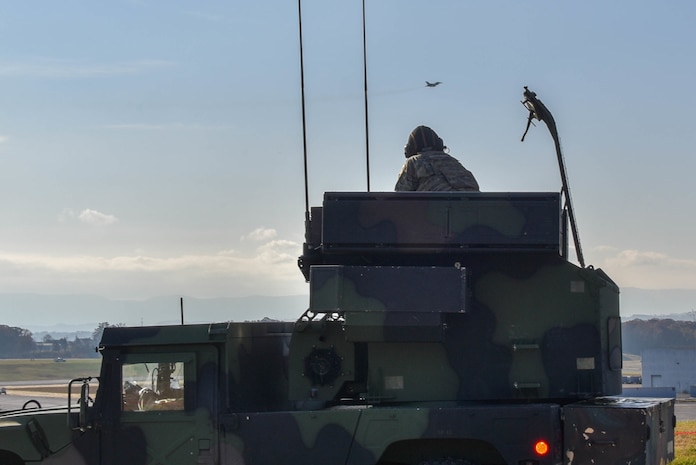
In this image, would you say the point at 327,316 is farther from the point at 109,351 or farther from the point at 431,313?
the point at 109,351

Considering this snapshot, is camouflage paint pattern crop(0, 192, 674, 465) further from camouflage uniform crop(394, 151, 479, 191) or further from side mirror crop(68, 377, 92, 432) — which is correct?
camouflage uniform crop(394, 151, 479, 191)

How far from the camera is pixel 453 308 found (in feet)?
31.9

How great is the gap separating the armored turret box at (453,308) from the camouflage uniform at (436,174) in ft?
3.18

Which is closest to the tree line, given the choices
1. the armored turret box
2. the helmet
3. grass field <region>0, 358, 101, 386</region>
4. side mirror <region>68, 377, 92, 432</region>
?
grass field <region>0, 358, 101, 386</region>

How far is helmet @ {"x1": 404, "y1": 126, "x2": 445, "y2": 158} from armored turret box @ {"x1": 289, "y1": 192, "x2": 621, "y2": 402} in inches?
61.3

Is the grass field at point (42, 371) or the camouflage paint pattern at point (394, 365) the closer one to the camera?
the camouflage paint pattern at point (394, 365)

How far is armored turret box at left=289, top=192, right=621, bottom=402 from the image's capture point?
9742mm

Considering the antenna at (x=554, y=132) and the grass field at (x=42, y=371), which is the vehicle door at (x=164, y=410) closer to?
the antenna at (x=554, y=132)

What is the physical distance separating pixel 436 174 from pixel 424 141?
1.82 ft

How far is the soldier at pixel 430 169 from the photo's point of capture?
1090cm

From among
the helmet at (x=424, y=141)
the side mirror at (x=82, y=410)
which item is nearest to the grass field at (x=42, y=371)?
the helmet at (x=424, y=141)

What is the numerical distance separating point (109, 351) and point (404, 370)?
2553 mm

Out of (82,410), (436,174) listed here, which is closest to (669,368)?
(436,174)

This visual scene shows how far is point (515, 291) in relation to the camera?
33.2ft
